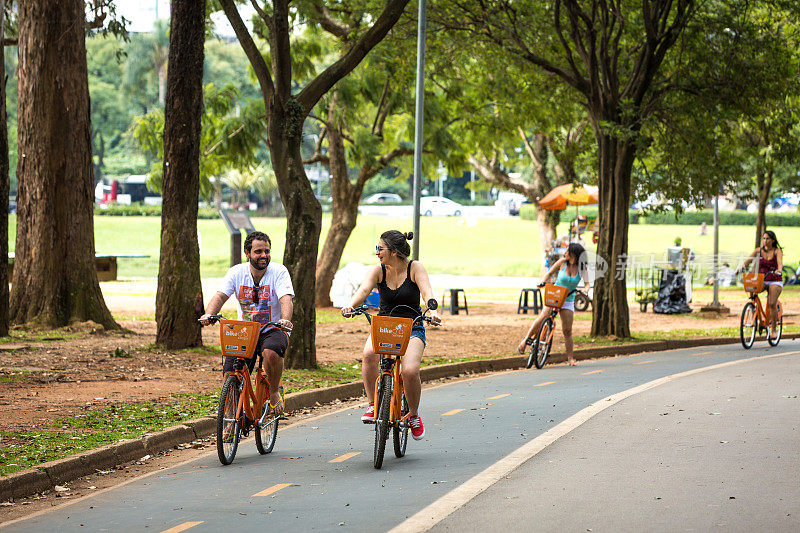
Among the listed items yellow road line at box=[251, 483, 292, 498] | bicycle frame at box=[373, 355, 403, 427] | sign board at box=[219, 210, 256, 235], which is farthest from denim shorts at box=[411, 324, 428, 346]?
sign board at box=[219, 210, 256, 235]

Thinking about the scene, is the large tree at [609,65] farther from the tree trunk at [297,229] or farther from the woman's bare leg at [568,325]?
the tree trunk at [297,229]

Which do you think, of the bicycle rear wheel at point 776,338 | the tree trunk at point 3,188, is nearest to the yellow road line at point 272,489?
the tree trunk at point 3,188

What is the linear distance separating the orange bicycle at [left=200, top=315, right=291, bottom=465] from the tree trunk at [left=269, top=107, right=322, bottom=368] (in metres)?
5.81

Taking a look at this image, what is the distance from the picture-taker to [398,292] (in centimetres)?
836

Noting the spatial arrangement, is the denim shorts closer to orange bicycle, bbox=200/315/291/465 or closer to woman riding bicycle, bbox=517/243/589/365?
orange bicycle, bbox=200/315/291/465

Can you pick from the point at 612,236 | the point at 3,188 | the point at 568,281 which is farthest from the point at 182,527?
the point at 612,236

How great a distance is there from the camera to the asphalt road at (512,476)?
625 centimetres

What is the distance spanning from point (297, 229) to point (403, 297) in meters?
6.06

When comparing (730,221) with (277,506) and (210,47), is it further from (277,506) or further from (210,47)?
(277,506)

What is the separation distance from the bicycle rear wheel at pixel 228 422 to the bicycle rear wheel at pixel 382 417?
1058 mm

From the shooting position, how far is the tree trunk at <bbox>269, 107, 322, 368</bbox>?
14.2 metres

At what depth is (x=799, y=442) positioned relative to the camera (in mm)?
8812

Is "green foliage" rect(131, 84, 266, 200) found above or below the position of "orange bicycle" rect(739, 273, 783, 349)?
above

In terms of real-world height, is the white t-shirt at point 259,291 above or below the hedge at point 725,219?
below
